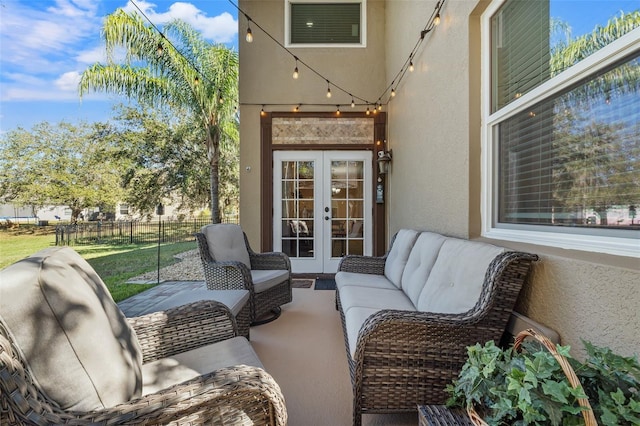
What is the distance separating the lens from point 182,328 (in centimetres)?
154

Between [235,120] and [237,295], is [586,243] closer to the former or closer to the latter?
[237,295]

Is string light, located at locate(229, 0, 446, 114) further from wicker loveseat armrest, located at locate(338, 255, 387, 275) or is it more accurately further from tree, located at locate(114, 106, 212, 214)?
tree, located at locate(114, 106, 212, 214)

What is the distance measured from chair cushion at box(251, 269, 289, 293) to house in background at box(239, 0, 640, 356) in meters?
1.70

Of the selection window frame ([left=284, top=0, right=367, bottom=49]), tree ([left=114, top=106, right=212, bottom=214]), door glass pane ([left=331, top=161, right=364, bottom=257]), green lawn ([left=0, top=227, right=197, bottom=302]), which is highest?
window frame ([left=284, top=0, right=367, bottom=49])

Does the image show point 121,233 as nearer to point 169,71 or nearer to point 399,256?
point 169,71

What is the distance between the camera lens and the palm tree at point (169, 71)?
17.7ft

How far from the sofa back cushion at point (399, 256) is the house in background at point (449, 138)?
0.99 ft

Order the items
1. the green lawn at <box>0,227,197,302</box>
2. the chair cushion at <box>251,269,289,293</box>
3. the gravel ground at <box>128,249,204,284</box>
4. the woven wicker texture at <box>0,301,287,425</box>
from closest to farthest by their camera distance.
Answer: the woven wicker texture at <box>0,301,287,425</box>, the chair cushion at <box>251,269,289,293</box>, the green lawn at <box>0,227,197,302</box>, the gravel ground at <box>128,249,204,284</box>

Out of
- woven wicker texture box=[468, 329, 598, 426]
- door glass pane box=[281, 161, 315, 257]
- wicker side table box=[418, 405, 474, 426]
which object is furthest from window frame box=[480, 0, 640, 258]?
door glass pane box=[281, 161, 315, 257]

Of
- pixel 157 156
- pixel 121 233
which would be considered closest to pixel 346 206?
pixel 121 233

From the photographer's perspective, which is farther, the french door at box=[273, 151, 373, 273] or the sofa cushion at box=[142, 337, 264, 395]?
the french door at box=[273, 151, 373, 273]

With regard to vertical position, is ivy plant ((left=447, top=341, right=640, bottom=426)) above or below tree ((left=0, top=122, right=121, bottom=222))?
below

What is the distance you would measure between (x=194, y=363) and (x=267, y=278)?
171 cm

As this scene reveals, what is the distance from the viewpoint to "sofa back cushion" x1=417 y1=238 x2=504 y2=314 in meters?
1.59
